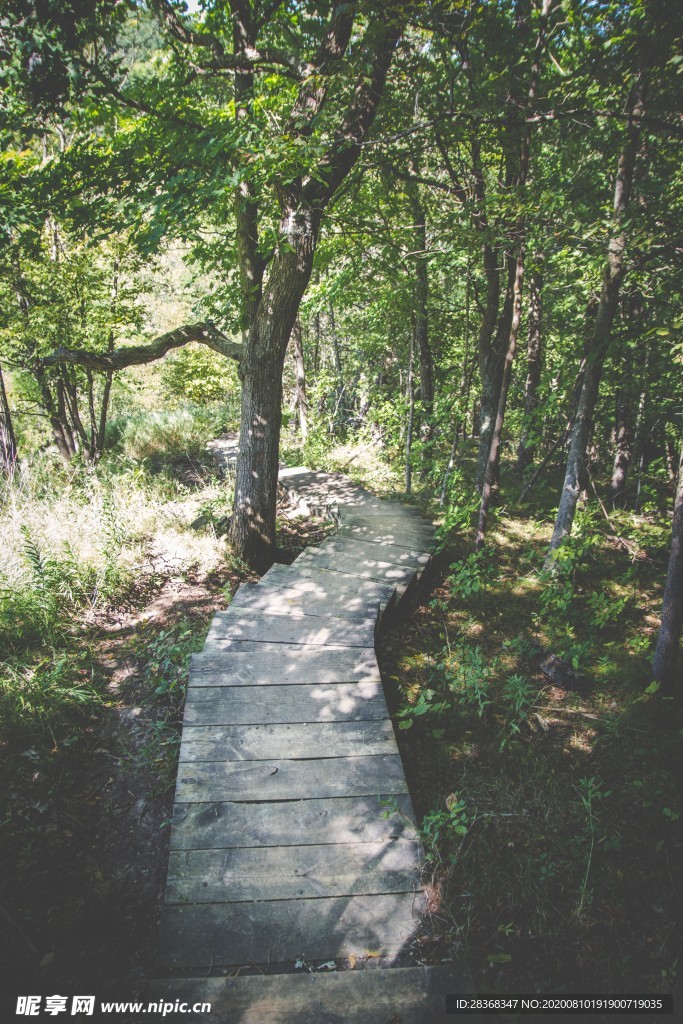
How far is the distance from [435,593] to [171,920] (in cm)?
412

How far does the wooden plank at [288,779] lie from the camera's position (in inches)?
109

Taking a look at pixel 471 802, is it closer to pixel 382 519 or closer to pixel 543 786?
pixel 543 786

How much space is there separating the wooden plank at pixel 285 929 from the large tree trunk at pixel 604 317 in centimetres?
360

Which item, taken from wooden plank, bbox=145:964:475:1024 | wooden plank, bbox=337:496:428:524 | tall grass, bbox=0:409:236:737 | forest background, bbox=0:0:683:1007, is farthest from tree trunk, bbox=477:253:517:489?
wooden plank, bbox=145:964:475:1024

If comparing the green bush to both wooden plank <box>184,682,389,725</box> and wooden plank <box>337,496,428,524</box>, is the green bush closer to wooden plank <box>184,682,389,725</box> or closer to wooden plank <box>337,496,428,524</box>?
wooden plank <box>337,496,428,524</box>

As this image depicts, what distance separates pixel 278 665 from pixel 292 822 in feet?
4.06

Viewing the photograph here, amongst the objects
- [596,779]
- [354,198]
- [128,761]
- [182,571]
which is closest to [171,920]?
[128,761]

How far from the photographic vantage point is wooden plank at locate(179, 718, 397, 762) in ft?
→ 9.80

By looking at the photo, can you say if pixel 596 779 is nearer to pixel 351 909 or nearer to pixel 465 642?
pixel 465 642

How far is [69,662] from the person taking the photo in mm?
4094

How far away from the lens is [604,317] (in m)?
4.20

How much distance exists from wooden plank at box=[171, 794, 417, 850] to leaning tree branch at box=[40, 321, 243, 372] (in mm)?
4635

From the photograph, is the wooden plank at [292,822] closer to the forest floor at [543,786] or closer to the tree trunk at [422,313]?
the forest floor at [543,786]

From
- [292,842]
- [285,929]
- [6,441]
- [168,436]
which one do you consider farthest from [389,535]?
[168,436]
